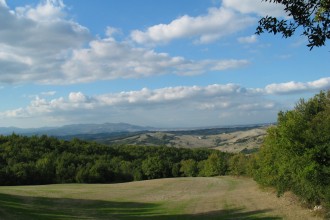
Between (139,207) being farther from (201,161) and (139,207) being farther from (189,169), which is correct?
(201,161)

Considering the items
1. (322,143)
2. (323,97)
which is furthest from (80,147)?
(322,143)

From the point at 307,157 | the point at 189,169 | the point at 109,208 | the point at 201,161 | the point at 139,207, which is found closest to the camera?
the point at 307,157

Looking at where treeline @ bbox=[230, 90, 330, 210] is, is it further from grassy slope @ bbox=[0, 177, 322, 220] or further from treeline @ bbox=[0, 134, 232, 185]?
treeline @ bbox=[0, 134, 232, 185]

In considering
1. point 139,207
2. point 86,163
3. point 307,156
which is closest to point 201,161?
point 86,163

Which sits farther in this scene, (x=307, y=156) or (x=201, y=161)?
(x=201, y=161)

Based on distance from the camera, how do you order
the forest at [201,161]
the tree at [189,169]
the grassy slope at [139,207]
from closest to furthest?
1. the grassy slope at [139,207]
2. the forest at [201,161]
3. the tree at [189,169]

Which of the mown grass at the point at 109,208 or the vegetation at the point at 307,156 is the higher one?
the vegetation at the point at 307,156

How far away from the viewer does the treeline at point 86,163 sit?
105 meters

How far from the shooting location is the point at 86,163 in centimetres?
12069

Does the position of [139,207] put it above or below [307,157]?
below

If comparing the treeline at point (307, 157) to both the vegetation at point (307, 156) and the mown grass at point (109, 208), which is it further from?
the mown grass at point (109, 208)

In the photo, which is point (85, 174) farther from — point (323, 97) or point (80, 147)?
point (323, 97)

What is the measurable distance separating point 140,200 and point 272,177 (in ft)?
57.8

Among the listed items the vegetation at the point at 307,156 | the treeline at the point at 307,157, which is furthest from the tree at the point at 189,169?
the vegetation at the point at 307,156
